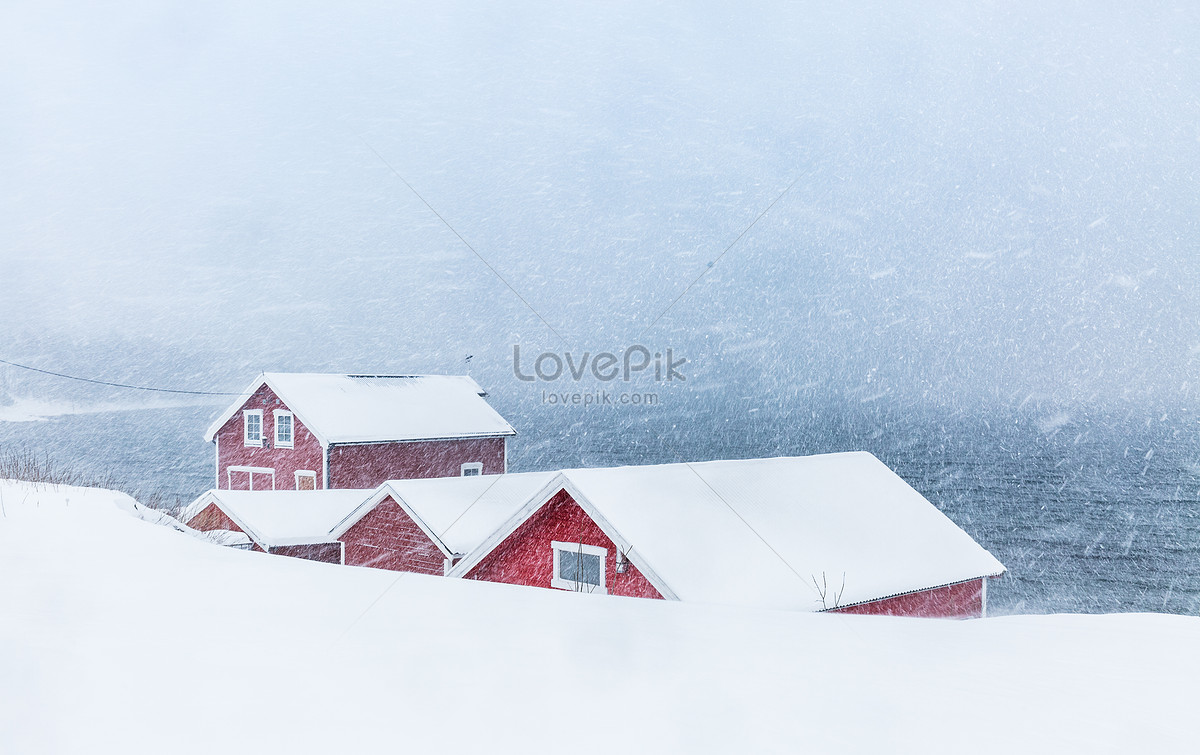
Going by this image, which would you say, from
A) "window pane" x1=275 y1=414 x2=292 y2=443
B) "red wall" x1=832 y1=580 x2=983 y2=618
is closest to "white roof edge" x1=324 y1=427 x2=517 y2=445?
"window pane" x1=275 y1=414 x2=292 y2=443

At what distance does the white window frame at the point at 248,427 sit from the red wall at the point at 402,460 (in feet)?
7.48

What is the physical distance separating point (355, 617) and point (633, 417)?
40.9 meters

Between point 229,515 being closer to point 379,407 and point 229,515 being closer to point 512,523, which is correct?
point 379,407

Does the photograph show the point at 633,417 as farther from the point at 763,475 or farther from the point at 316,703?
the point at 316,703

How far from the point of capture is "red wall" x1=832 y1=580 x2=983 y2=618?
9.89m

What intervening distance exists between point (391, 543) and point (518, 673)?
34.2 feet

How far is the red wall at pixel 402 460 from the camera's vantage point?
15953 mm

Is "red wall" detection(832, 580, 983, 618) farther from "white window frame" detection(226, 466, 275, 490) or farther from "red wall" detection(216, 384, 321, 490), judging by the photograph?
"white window frame" detection(226, 466, 275, 490)

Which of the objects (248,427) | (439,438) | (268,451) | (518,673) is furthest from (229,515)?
(518,673)

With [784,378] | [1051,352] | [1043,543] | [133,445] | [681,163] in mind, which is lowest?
[1043,543]

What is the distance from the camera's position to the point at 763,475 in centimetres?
1158

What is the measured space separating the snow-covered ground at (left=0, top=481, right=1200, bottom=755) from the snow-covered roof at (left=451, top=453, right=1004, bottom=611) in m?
4.32

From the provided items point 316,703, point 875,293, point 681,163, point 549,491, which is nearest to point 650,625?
point 316,703

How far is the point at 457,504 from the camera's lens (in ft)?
40.7
